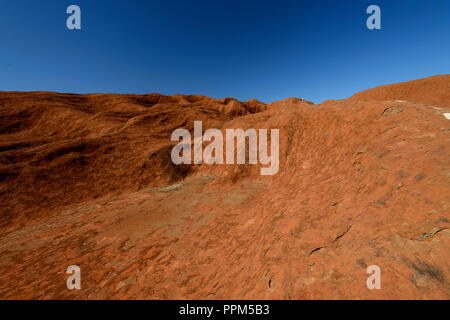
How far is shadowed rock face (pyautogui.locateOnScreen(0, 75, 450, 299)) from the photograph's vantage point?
1840 mm

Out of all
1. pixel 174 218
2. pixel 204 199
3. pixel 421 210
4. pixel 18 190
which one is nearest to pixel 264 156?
pixel 204 199

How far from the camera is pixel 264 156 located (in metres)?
7.43

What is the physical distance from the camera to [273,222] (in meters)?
3.40

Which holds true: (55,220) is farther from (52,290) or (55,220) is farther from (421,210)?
(421,210)

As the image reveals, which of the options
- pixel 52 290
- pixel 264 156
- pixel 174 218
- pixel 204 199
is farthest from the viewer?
pixel 264 156

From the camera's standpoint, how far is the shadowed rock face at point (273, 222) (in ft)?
6.04

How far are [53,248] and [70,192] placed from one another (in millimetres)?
5197

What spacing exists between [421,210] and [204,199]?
18.6 feet

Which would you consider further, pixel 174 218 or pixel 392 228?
pixel 174 218
